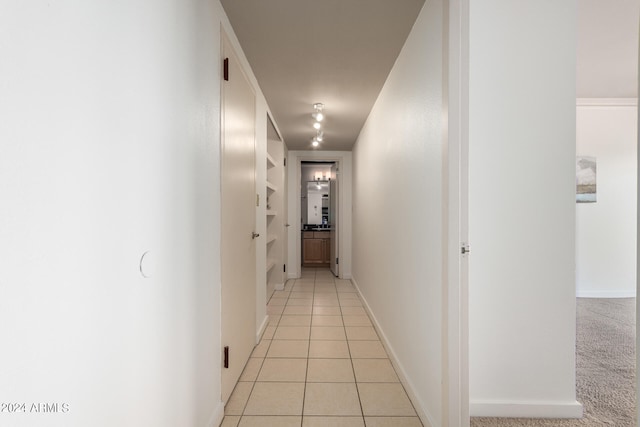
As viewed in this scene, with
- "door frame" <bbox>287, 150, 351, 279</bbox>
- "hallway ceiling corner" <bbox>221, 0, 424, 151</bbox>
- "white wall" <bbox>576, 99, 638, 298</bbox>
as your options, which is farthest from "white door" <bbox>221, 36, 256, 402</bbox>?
"white wall" <bbox>576, 99, 638, 298</bbox>

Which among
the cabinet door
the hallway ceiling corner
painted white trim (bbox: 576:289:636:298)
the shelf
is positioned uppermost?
the hallway ceiling corner

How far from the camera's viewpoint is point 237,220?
210cm

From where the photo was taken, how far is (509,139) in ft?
5.74

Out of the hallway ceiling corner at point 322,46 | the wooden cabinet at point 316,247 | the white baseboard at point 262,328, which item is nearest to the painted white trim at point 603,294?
the hallway ceiling corner at point 322,46

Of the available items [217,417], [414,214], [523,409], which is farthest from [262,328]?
[523,409]

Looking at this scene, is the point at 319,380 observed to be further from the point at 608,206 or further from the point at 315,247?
the point at 315,247

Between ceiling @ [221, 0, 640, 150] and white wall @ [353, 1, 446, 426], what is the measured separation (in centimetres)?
19

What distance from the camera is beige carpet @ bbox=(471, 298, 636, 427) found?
169cm

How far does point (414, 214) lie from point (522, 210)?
58 centimetres

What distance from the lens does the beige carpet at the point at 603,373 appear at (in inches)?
66.6

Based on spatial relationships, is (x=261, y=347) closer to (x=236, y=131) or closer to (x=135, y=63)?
(x=236, y=131)

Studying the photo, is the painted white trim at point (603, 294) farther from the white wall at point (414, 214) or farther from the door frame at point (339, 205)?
the door frame at point (339, 205)

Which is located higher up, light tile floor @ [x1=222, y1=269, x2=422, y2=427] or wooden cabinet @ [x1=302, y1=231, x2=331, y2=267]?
wooden cabinet @ [x1=302, y1=231, x2=331, y2=267]

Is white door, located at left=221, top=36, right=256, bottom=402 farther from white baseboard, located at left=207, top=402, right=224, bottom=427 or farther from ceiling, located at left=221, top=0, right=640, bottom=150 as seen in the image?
ceiling, located at left=221, top=0, right=640, bottom=150
